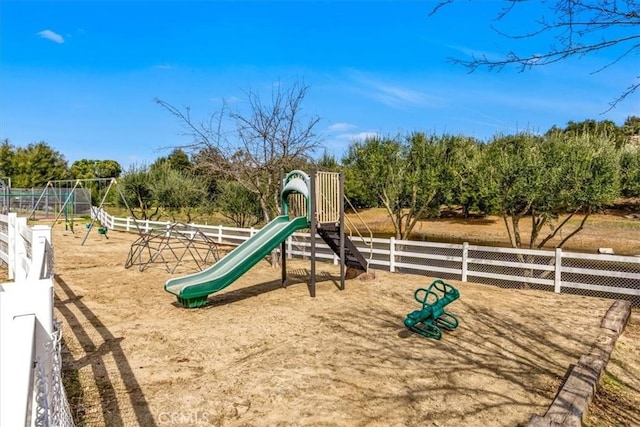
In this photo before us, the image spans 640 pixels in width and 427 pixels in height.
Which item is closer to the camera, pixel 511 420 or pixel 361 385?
pixel 511 420

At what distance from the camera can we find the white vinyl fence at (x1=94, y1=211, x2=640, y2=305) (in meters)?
8.24

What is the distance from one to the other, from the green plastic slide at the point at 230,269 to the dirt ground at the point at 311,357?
1.04 ft

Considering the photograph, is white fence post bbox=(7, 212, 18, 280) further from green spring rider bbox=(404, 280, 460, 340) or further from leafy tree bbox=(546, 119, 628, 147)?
leafy tree bbox=(546, 119, 628, 147)

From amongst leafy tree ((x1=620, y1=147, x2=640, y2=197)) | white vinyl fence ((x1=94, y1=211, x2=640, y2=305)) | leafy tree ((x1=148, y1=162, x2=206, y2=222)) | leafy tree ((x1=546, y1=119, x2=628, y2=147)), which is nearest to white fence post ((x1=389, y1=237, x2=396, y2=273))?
white vinyl fence ((x1=94, y1=211, x2=640, y2=305))

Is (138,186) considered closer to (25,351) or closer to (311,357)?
(311,357)

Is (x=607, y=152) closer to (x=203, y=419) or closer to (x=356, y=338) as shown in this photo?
(x=356, y=338)

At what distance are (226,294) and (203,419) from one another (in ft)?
15.7

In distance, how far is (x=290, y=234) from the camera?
804 cm

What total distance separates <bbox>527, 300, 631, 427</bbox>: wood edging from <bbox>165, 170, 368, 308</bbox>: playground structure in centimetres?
446

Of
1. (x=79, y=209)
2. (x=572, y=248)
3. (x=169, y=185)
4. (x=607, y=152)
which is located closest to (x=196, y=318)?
(x=607, y=152)

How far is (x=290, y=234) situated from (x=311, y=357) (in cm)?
356

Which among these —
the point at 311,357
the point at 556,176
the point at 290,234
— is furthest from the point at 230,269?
the point at 556,176

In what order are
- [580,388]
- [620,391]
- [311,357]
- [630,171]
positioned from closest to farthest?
[580,388]
[620,391]
[311,357]
[630,171]

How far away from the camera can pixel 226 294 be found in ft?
26.5
